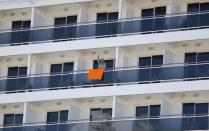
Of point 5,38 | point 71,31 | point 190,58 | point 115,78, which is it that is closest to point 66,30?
point 71,31

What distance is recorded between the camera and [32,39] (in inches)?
2202

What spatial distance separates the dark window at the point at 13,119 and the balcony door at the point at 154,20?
7453mm

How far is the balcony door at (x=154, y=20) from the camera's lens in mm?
53344

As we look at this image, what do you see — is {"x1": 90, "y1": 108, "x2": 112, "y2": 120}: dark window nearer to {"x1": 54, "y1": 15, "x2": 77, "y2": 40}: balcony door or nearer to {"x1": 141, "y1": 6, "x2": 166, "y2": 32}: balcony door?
{"x1": 54, "y1": 15, "x2": 77, "y2": 40}: balcony door

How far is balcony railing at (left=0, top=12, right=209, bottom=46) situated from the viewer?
52.7 m

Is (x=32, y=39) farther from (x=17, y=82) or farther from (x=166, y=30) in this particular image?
(x=166, y=30)

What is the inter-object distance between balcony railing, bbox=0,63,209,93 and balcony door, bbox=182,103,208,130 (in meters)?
1.43

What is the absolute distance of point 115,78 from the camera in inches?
2093

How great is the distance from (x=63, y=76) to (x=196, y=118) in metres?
7.56

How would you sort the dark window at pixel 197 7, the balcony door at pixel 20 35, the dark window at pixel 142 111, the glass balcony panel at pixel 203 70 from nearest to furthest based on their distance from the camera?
the glass balcony panel at pixel 203 70 < the dark window at pixel 142 111 < the dark window at pixel 197 7 < the balcony door at pixel 20 35

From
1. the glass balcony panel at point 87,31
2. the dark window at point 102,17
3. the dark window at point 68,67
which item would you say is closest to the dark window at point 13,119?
the dark window at point 68,67

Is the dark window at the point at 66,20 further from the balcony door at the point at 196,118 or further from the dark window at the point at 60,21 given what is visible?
the balcony door at the point at 196,118

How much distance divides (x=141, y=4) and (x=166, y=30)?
242cm

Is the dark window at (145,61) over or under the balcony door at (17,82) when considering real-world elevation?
over
